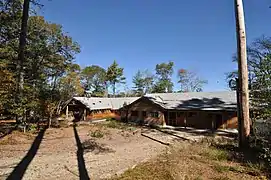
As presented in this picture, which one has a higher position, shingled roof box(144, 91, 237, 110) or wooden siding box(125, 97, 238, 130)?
shingled roof box(144, 91, 237, 110)

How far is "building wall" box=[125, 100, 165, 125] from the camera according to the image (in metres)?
25.9

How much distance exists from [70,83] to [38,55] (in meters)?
7.40

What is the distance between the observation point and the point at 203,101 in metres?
25.1

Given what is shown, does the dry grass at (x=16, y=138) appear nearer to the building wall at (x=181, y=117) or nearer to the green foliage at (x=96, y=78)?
the building wall at (x=181, y=117)

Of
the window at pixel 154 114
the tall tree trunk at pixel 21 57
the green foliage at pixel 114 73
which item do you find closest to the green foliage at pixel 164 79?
the green foliage at pixel 114 73

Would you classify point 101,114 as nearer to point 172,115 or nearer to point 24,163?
point 172,115

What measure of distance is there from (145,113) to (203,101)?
26.1 feet

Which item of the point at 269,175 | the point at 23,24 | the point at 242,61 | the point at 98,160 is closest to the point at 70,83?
the point at 23,24

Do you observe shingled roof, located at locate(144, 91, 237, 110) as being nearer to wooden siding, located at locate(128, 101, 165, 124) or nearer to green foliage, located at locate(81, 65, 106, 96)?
wooden siding, located at locate(128, 101, 165, 124)

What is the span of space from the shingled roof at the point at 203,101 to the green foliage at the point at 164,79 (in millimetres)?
24276

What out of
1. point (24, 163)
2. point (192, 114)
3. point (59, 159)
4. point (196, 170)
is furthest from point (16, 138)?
point (192, 114)

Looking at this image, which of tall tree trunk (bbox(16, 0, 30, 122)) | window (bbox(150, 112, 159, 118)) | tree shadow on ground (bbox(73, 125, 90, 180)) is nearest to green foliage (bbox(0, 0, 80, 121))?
tall tree trunk (bbox(16, 0, 30, 122))

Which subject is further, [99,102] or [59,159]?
[99,102]

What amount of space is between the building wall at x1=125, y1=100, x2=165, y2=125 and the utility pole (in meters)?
17.5
